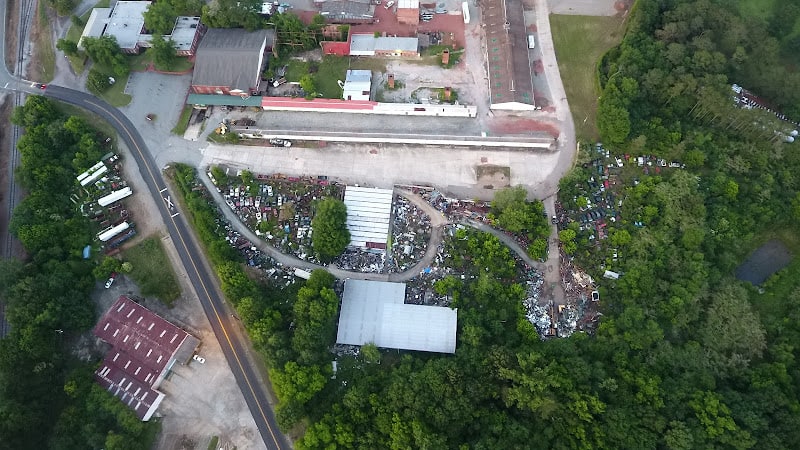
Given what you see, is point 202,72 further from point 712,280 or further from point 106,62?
point 712,280

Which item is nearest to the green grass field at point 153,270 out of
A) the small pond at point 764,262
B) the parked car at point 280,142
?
the parked car at point 280,142

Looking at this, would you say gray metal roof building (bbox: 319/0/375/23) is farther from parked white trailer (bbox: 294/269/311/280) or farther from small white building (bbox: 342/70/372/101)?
parked white trailer (bbox: 294/269/311/280)

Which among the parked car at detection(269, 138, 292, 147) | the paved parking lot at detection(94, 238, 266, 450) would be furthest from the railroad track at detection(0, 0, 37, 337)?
the parked car at detection(269, 138, 292, 147)

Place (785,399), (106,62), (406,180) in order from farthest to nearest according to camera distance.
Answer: (106,62) → (406,180) → (785,399)

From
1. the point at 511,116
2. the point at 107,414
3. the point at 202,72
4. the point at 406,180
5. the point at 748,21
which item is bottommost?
the point at 107,414

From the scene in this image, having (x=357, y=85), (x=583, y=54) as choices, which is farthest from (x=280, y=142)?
(x=583, y=54)

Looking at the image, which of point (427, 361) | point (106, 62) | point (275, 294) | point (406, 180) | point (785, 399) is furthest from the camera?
point (106, 62)

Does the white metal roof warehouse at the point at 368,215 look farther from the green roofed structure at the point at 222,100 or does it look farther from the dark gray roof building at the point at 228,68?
the dark gray roof building at the point at 228,68

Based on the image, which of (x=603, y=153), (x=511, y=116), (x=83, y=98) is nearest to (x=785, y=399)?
(x=603, y=153)
